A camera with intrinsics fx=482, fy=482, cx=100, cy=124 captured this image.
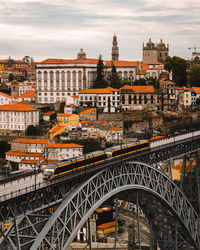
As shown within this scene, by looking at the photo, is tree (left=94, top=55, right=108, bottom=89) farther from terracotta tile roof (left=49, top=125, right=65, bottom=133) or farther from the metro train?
the metro train

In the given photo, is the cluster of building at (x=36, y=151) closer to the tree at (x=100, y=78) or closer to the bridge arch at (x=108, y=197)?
the tree at (x=100, y=78)

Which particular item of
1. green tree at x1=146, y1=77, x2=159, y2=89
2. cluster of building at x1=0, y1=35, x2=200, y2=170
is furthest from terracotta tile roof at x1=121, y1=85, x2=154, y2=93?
green tree at x1=146, y1=77, x2=159, y2=89

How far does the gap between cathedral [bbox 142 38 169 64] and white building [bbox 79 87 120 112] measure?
37375 millimetres

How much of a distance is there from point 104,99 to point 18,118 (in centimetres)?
1456

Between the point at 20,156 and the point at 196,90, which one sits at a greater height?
the point at 196,90

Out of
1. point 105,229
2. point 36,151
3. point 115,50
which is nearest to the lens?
point 105,229

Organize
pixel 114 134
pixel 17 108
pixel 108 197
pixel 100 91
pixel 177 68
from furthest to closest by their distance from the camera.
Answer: pixel 177 68, pixel 100 91, pixel 17 108, pixel 114 134, pixel 108 197

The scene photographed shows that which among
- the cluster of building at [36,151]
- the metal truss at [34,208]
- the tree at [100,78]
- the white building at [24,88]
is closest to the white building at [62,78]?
the tree at [100,78]

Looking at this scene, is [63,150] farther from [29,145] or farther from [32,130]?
[32,130]

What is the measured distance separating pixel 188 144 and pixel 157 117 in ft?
128

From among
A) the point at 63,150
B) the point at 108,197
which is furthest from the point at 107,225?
the point at 108,197

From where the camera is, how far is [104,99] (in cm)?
8062

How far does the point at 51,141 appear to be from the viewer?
7012cm

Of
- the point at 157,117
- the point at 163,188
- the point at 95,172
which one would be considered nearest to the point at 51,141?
the point at 157,117
